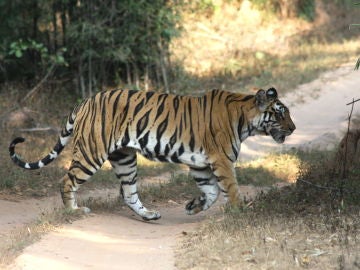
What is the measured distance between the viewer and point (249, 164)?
13.1 metres

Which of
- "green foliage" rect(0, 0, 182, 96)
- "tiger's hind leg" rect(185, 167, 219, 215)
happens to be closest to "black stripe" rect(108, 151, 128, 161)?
"tiger's hind leg" rect(185, 167, 219, 215)

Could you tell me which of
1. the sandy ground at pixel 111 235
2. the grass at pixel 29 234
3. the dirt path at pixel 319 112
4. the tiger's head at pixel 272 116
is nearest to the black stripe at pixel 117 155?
the sandy ground at pixel 111 235

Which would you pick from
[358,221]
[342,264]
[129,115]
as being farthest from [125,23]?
[342,264]

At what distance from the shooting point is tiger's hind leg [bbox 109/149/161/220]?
9.60 metres

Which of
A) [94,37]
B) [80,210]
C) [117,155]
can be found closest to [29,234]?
[80,210]

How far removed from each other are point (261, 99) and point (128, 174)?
6.46 ft

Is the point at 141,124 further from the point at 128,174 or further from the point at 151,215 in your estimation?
the point at 151,215

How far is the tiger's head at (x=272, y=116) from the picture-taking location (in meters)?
9.20

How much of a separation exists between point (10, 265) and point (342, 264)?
284 cm

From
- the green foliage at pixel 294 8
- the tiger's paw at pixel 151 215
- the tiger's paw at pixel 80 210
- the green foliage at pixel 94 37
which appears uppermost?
the green foliage at pixel 294 8

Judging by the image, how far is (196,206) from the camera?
9.56m

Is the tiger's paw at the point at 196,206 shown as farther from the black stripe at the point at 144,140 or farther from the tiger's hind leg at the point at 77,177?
the tiger's hind leg at the point at 77,177

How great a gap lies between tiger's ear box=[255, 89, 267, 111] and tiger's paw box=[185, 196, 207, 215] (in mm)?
1380

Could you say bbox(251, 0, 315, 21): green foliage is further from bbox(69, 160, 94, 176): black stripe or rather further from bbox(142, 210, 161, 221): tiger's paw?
bbox(69, 160, 94, 176): black stripe
